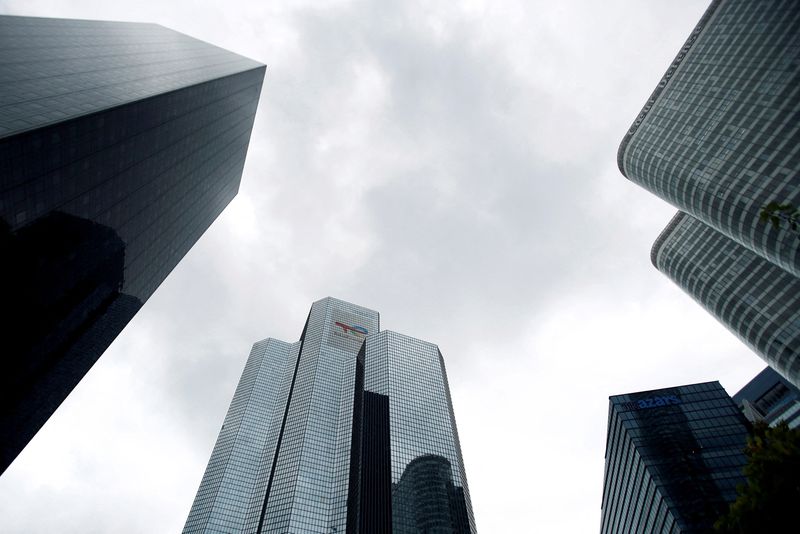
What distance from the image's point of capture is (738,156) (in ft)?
284

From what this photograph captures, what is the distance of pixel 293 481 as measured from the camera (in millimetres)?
147125

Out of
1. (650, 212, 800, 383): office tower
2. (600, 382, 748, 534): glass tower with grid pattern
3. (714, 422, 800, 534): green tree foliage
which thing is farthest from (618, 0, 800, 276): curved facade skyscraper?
(714, 422, 800, 534): green tree foliage

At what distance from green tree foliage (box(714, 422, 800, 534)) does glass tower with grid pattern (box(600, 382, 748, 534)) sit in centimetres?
6858

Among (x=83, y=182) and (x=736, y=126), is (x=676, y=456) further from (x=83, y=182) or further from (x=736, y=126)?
(x=83, y=182)

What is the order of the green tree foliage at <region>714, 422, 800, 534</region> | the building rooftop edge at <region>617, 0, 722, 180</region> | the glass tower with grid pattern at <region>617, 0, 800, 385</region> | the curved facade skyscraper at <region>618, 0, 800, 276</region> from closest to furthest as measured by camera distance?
1. the green tree foliage at <region>714, 422, 800, 534</region>
2. the curved facade skyscraper at <region>618, 0, 800, 276</region>
3. the glass tower with grid pattern at <region>617, 0, 800, 385</region>
4. the building rooftop edge at <region>617, 0, 722, 180</region>

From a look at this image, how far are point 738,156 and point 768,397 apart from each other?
322 ft

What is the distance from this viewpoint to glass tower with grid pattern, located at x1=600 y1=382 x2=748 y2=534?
251 feet

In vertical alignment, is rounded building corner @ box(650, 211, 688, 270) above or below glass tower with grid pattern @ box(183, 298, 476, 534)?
above

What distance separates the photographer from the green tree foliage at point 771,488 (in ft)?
61.7

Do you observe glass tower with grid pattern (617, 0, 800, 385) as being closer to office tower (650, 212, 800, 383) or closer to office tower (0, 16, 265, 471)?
office tower (650, 212, 800, 383)

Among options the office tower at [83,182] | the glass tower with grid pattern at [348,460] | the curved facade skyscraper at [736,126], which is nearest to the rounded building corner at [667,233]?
the curved facade skyscraper at [736,126]

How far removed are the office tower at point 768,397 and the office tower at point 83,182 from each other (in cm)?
16287

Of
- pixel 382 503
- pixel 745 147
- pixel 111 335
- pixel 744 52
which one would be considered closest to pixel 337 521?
pixel 382 503

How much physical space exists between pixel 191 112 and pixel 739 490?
93.8 metres
